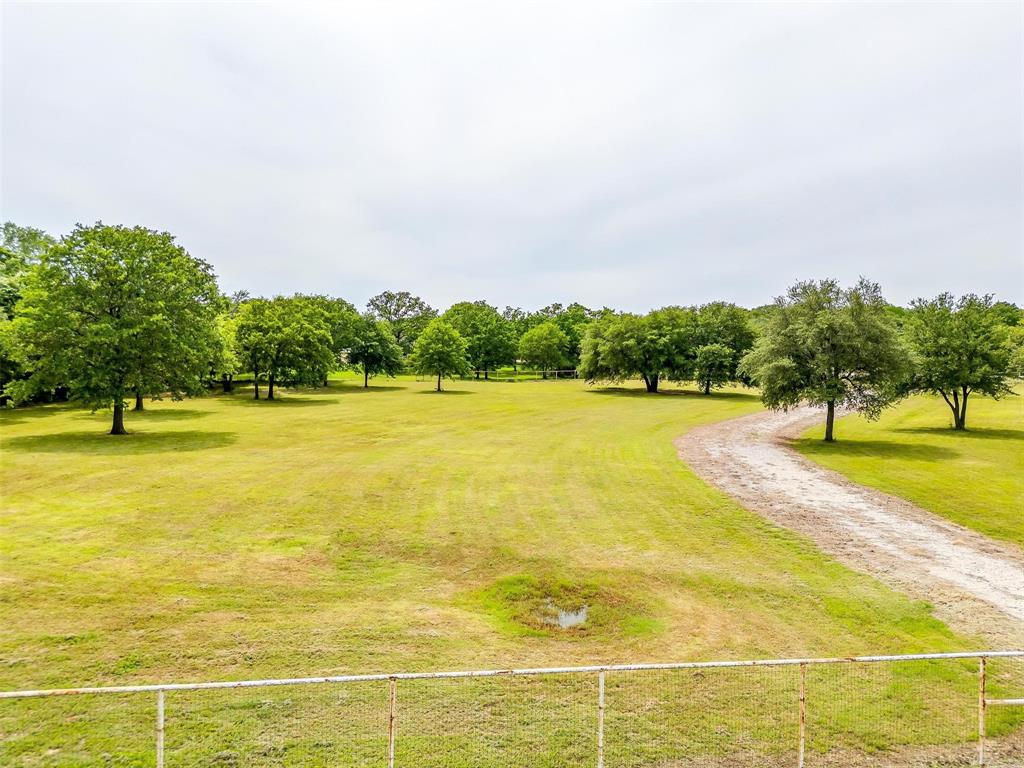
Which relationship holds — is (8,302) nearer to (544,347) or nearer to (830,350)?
(830,350)

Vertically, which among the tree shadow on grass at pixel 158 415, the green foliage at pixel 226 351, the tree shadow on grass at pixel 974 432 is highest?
the green foliage at pixel 226 351

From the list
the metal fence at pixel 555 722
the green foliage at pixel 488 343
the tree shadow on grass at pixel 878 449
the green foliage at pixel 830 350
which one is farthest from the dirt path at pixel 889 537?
the green foliage at pixel 488 343

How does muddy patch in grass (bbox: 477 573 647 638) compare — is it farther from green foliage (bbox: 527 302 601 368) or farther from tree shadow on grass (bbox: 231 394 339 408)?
green foliage (bbox: 527 302 601 368)

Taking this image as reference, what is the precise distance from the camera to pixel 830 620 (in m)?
12.5

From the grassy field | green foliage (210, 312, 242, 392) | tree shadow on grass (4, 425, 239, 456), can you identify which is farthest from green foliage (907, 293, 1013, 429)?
green foliage (210, 312, 242, 392)

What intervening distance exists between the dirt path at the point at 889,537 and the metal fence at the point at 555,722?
3354mm

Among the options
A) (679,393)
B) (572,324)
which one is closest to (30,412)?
(679,393)

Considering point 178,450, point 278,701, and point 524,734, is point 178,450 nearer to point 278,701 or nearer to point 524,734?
point 278,701

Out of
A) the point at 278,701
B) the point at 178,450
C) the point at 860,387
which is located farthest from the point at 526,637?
the point at 860,387

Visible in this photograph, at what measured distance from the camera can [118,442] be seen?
3294cm

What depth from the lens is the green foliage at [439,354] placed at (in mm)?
81188

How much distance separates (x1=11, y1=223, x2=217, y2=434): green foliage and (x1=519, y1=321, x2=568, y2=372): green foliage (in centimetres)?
8638

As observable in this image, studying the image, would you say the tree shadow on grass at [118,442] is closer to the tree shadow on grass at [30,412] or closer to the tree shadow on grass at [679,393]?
the tree shadow on grass at [30,412]

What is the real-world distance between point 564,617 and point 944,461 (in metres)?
28.1
